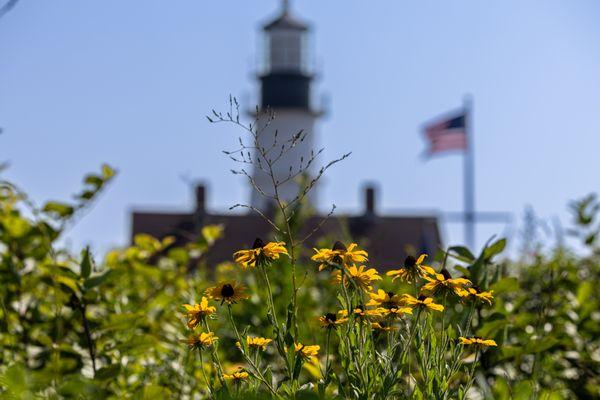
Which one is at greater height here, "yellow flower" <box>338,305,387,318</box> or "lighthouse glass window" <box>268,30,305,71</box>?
"lighthouse glass window" <box>268,30,305,71</box>

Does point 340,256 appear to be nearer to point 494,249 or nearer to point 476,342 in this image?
point 476,342

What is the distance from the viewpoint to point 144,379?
2.96m

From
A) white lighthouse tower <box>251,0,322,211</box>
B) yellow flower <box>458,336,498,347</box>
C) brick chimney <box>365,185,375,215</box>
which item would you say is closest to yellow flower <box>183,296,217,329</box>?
yellow flower <box>458,336,498,347</box>

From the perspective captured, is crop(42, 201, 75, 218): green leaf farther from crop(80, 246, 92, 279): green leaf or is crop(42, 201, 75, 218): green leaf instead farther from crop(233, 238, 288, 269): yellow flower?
crop(233, 238, 288, 269): yellow flower

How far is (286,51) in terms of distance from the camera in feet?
179

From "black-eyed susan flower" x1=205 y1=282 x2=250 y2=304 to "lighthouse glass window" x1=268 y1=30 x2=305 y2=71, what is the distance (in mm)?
52291

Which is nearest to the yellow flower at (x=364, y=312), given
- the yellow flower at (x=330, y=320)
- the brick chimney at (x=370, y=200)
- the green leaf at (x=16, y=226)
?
the yellow flower at (x=330, y=320)

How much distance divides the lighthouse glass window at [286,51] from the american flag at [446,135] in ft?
66.6

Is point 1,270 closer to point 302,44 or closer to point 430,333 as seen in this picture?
point 430,333

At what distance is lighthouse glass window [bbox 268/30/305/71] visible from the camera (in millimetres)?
54312

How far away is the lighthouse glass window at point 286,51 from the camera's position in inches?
2138

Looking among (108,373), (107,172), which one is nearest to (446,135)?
(107,172)

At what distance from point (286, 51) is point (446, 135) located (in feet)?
72.4

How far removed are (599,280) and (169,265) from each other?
80.2 inches
